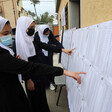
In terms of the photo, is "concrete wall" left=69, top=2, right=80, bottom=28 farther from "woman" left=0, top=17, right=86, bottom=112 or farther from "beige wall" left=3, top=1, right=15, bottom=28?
"beige wall" left=3, top=1, right=15, bottom=28

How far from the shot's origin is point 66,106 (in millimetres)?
2686

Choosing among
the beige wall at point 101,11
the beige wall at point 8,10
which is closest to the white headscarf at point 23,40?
the beige wall at point 101,11

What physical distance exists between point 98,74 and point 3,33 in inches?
41.2

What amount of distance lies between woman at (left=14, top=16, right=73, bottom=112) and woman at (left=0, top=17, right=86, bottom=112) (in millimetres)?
468

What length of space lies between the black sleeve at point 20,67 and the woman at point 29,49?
70 cm

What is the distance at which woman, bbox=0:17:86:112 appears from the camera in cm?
110

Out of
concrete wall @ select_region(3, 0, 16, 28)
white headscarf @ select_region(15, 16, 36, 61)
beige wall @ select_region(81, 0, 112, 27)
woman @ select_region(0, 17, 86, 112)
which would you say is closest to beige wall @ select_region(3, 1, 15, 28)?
concrete wall @ select_region(3, 0, 16, 28)

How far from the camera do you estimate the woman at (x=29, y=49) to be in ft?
5.98

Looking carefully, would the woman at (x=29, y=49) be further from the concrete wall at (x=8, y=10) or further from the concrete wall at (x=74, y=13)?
the concrete wall at (x=8, y=10)

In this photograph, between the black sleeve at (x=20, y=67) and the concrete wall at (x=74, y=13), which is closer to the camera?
the black sleeve at (x=20, y=67)

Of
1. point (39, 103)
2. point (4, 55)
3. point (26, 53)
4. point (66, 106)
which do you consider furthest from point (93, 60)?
point (66, 106)

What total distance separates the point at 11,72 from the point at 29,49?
0.82 meters

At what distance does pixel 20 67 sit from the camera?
1.14 meters

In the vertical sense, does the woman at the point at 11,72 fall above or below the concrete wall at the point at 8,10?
below
